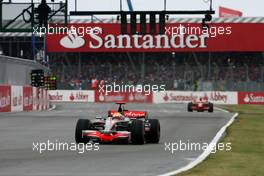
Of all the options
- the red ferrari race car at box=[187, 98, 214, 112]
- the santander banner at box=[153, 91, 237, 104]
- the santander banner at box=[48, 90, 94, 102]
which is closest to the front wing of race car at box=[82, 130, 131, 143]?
the red ferrari race car at box=[187, 98, 214, 112]

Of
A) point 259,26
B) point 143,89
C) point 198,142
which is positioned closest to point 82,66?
point 143,89

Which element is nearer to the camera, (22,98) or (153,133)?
(153,133)

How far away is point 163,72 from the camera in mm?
59375

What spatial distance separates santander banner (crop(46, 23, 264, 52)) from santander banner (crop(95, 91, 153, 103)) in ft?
11.4

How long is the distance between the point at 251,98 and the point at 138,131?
44742mm

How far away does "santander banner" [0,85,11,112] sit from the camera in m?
36.4

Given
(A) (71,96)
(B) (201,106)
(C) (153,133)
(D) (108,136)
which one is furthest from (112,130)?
(A) (71,96)

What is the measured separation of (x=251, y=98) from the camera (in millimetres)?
60125

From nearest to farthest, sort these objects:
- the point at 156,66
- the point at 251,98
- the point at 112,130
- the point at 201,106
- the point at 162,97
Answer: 1. the point at 112,130
2. the point at 201,106
3. the point at 251,98
4. the point at 156,66
5. the point at 162,97

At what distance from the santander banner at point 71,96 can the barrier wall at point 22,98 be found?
13695mm

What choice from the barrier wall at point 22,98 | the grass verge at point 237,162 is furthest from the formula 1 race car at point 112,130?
the barrier wall at point 22,98

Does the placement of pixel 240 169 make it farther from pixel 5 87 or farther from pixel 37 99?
pixel 37 99

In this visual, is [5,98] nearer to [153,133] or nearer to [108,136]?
[153,133]

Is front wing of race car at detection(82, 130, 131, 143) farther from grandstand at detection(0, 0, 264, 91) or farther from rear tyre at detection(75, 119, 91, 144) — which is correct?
grandstand at detection(0, 0, 264, 91)
